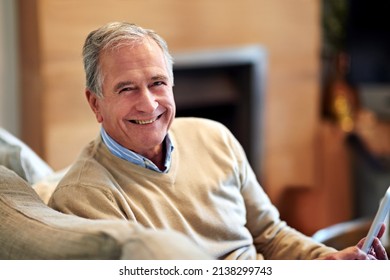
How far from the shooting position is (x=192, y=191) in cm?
111

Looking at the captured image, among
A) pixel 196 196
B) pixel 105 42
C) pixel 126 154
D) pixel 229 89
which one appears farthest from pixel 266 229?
pixel 229 89

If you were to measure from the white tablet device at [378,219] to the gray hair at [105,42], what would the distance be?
34cm

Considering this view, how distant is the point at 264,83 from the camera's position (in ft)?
9.05

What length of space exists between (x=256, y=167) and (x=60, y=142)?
795 mm

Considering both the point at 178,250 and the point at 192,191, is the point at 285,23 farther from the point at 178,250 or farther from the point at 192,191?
the point at 178,250

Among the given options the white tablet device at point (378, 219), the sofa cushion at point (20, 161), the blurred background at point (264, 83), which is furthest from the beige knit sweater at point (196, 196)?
the blurred background at point (264, 83)

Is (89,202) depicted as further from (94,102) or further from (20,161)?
(20,161)

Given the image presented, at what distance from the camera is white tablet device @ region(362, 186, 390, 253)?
3.34 ft

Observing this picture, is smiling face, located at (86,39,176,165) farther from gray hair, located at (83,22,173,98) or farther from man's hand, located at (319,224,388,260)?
man's hand, located at (319,224,388,260)

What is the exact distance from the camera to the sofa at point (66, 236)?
33.2 inches

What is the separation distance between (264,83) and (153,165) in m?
1.71

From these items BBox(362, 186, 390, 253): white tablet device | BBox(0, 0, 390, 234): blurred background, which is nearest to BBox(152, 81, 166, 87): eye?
BBox(362, 186, 390, 253): white tablet device

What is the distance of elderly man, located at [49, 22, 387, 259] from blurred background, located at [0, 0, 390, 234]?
0.78 m
